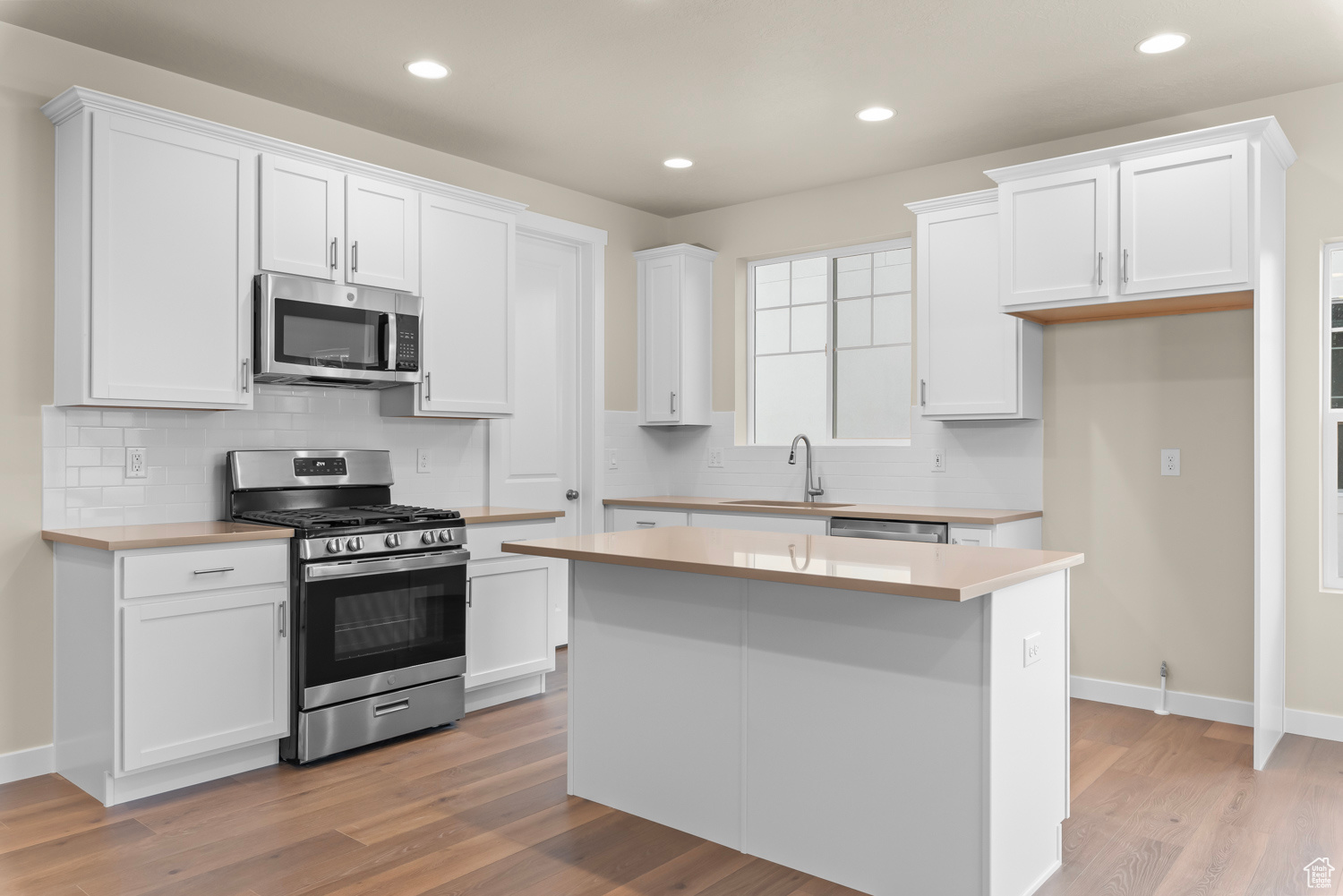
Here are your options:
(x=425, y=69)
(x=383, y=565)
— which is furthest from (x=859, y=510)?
(x=425, y=69)

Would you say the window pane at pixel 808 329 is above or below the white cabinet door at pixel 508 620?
above

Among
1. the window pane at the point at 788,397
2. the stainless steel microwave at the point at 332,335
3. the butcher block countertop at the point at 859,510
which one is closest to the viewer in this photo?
the stainless steel microwave at the point at 332,335

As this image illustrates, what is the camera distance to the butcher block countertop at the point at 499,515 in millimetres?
3881

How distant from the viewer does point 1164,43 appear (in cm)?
319

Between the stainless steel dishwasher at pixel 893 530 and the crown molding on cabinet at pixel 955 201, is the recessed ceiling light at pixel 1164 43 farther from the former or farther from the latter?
the stainless steel dishwasher at pixel 893 530

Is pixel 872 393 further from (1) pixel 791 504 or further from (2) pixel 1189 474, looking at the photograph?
(2) pixel 1189 474

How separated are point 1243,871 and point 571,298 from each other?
163 inches

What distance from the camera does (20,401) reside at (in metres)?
3.09

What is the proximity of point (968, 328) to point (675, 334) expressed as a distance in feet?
5.96

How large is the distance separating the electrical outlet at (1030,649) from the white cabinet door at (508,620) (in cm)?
236

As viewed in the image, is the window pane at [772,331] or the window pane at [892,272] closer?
the window pane at [892,272]

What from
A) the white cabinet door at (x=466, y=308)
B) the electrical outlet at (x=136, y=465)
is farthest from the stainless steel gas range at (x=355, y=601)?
the white cabinet door at (x=466, y=308)

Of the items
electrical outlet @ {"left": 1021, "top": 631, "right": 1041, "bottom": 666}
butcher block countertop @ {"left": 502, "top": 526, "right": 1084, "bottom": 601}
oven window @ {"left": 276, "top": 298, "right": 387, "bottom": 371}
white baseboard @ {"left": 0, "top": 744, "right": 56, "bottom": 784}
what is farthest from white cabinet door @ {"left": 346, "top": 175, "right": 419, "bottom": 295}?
electrical outlet @ {"left": 1021, "top": 631, "right": 1041, "bottom": 666}

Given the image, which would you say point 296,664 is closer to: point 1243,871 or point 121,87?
point 121,87
